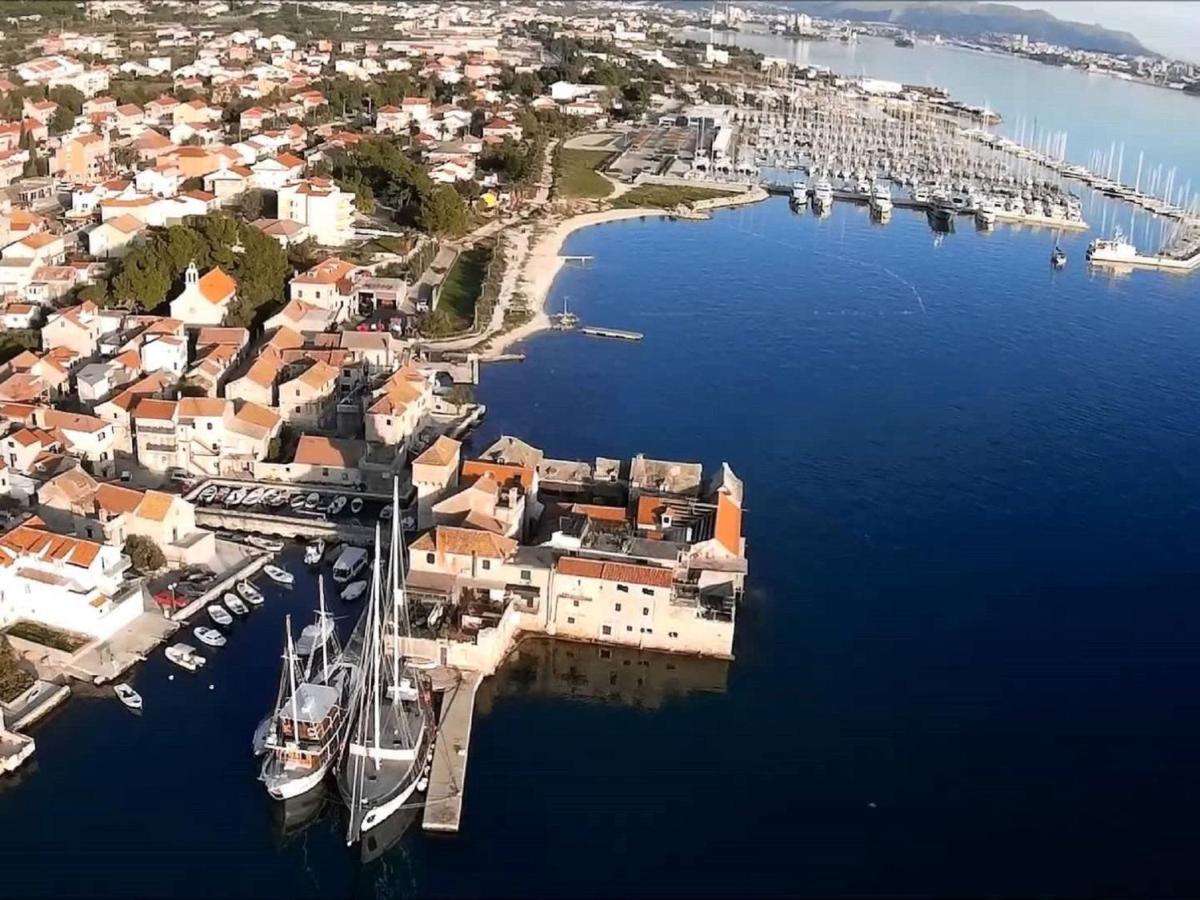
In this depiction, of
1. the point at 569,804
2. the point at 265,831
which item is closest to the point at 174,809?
the point at 265,831

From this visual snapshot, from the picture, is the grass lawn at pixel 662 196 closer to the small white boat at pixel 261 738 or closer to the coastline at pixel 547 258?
the coastline at pixel 547 258

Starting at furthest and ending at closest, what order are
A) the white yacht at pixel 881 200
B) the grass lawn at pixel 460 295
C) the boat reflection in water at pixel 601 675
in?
1. the white yacht at pixel 881 200
2. the grass lawn at pixel 460 295
3. the boat reflection in water at pixel 601 675

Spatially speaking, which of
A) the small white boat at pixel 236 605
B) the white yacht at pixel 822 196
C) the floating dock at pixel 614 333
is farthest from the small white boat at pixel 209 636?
the white yacht at pixel 822 196

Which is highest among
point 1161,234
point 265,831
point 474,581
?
point 1161,234

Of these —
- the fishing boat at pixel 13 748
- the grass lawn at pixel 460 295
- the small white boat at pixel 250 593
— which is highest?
the grass lawn at pixel 460 295

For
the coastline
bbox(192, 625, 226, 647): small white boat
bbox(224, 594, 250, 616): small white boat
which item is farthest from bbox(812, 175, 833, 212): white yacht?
bbox(192, 625, 226, 647): small white boat

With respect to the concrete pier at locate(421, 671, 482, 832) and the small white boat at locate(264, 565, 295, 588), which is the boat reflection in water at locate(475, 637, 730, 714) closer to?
the concrete pier at locate(421, 671, 482, 832)

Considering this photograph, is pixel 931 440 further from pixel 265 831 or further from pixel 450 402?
pixel 265 831
